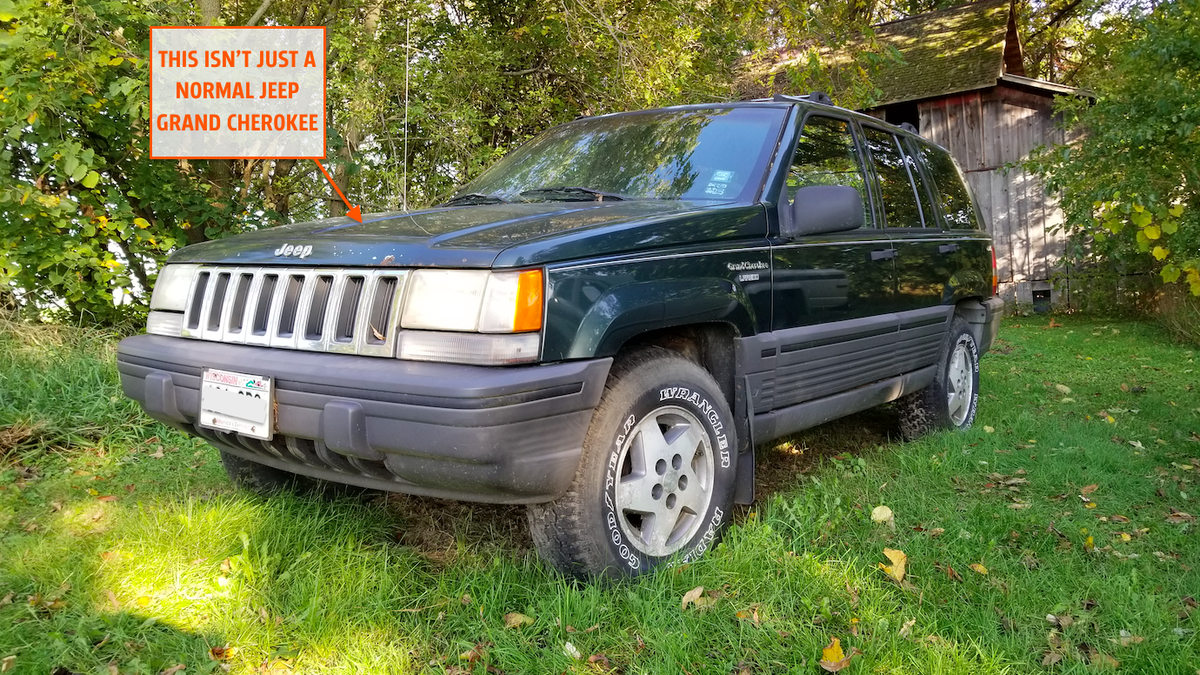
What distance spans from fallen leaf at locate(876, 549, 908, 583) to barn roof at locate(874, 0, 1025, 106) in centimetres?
1239

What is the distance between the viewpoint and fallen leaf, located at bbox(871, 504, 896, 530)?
11.3 ft

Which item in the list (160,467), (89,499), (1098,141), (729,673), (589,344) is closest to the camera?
(729,673)

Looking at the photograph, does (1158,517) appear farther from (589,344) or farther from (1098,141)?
(1098,141)

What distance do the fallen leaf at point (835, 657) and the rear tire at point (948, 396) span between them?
2.82m

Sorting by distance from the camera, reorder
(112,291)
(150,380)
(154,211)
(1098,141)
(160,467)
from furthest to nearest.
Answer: (1098,141) → (154,211) → (112,291) → (160,467) → (150,380)

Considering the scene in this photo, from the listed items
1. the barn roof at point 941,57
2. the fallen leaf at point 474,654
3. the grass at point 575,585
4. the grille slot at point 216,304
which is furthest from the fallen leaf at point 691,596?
the barn roof at point 941,57

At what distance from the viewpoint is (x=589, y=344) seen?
8.34 ft

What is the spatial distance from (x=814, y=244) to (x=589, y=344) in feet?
5.02

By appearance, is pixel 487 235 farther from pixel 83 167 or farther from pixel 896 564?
pixel 83 167

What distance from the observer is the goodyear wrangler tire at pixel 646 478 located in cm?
264

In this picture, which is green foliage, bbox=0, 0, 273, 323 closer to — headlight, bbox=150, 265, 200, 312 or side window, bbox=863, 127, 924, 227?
headlight, bbox=150, 265, 200, 312

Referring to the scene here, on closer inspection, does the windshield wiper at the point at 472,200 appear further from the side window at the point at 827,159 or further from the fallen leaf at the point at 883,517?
the fallen leaf at the point at 883,517

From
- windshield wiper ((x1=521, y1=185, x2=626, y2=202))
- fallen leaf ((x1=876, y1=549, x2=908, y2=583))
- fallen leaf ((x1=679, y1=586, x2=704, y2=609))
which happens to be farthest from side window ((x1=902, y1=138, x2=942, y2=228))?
fallen leaf ((x1=679, y1=586, x2=704, y2=609))

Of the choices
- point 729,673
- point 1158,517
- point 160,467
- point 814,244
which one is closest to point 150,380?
point 160,467
